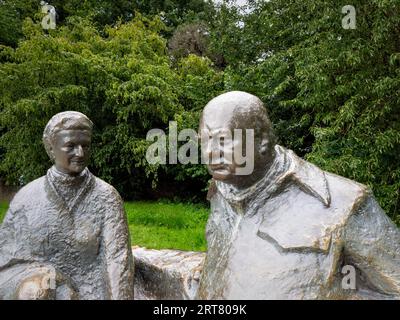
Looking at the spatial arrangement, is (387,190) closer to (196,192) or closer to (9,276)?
(9,276)

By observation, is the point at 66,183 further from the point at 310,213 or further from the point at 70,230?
the point at 310,213

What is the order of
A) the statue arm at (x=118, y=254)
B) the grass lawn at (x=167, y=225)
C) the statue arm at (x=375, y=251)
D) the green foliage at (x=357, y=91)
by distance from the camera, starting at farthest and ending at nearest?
the grass lawn at (x=167, y=225)
the green foliage at (x=357, y=91)
the statue arm at (x=118, y=254)
the statue arm at (x=375, y=251)

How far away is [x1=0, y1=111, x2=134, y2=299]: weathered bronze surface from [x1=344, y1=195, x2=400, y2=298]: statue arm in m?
1.18

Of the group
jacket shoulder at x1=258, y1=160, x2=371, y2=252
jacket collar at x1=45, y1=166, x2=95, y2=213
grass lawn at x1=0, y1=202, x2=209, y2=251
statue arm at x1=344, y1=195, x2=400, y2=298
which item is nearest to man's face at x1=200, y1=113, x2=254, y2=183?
jacket shoulder at x1=258, y1=160, x2=371, y2=252

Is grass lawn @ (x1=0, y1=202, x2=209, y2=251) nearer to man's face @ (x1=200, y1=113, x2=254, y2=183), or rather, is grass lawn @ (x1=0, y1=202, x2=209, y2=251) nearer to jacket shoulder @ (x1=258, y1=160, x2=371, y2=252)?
jacket shoulder @ (x1=258, y1=160, x2=371, y2=252)

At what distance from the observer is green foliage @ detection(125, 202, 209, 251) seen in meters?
8.68

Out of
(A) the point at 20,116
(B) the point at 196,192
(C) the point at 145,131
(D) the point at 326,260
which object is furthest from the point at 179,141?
(D) the point at 326,260

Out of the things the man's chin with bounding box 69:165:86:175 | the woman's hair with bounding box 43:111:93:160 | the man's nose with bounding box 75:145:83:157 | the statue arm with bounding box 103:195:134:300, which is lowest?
the statue arm with bounding box 103:195:134:300

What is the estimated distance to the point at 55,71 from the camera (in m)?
12.4

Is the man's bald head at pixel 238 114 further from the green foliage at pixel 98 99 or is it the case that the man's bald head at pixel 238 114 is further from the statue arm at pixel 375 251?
the green foliage at pixel 98 99

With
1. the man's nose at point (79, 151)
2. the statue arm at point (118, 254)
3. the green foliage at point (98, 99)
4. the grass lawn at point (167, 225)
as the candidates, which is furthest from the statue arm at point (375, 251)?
the green foliage at point (98, 99)

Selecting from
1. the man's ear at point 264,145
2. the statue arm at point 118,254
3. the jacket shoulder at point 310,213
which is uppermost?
the man's ear at point 264,145

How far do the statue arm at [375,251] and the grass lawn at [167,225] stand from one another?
222 inches

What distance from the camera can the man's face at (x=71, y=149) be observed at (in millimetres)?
2818
